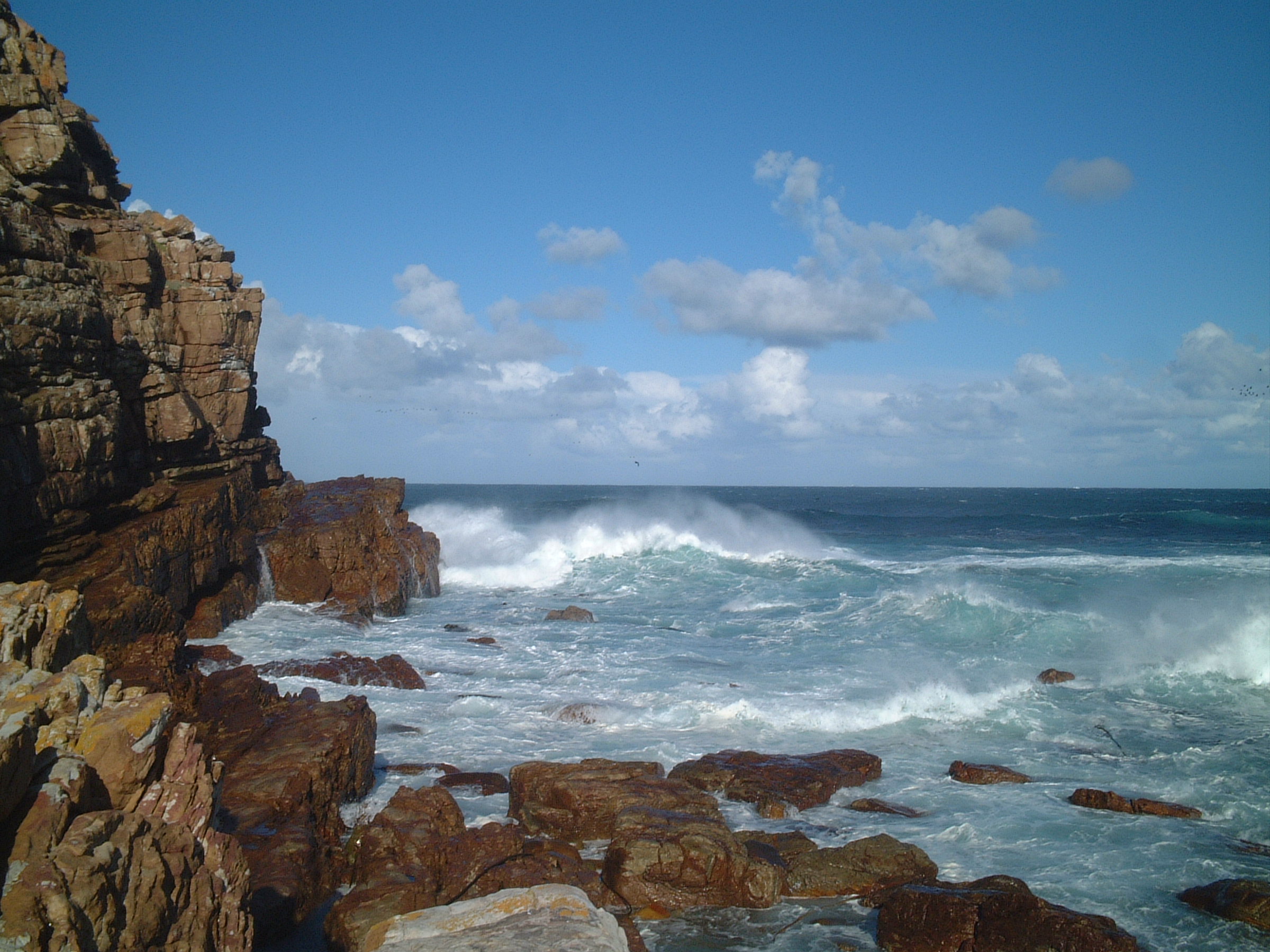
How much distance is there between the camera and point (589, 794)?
9289 millimetres

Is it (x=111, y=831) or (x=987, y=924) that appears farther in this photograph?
(x=987, y=924)

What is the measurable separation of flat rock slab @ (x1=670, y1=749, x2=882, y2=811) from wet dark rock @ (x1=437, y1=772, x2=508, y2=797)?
2350 millimetres

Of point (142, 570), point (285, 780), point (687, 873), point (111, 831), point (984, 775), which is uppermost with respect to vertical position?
point (111, 831)

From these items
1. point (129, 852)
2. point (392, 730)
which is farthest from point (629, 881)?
point (392, 730)

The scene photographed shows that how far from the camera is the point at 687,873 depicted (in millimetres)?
7754

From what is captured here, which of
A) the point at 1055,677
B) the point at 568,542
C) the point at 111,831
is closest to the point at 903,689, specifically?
the point at 1055,677

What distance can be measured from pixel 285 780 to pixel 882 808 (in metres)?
7.27

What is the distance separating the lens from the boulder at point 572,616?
2312 centimetres

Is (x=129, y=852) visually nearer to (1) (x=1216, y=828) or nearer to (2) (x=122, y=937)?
(2) (x=122, y=937)

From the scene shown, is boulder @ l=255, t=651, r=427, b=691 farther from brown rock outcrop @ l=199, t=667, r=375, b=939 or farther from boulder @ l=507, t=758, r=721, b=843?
boulder @ l=507, t=758, r=721, b=843

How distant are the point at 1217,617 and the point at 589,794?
1766cm

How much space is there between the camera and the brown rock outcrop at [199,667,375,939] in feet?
22.7

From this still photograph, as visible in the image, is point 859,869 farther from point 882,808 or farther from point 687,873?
point 882,808

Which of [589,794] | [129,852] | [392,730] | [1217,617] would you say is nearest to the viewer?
[129,852]
